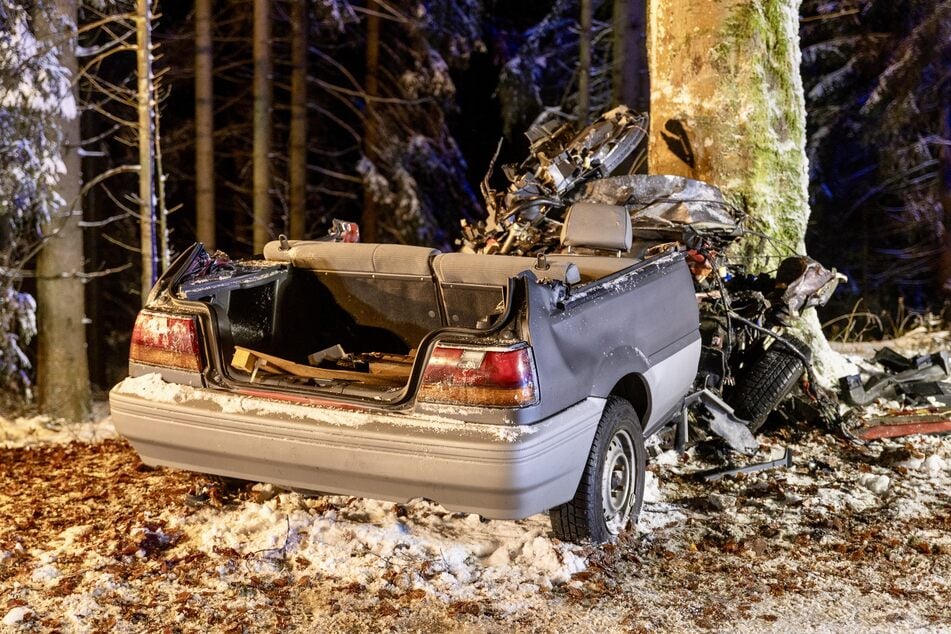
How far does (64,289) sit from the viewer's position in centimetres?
1046

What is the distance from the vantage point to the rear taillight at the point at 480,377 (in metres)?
4.19

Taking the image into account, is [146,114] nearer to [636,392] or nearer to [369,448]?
[636,392]

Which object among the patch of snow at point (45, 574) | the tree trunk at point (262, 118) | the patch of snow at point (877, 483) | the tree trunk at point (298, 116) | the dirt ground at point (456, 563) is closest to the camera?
the dirt ground at point (456, 563)

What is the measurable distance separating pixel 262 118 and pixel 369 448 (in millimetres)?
12249

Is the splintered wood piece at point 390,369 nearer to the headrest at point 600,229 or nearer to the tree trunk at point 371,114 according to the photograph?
the headrest at point 600,229

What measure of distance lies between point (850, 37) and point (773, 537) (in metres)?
20.2

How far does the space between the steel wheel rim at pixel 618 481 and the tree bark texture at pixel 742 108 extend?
3.89m

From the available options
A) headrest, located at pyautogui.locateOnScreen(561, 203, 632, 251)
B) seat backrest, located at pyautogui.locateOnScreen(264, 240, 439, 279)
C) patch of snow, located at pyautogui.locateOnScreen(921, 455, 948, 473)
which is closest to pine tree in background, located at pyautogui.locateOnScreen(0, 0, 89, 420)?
seat backrest, located at pyautogui.locateOnScreen(264, 240, 439, 279)

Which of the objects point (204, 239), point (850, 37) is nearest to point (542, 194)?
point (204, 239)

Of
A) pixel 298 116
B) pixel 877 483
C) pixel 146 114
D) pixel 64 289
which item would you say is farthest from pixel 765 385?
pixel 298 116

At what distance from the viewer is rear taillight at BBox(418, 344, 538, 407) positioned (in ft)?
13.7

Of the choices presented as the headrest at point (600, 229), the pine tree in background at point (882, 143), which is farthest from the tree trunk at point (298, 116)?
the headrest at point (600, 229)

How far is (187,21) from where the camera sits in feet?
61.7

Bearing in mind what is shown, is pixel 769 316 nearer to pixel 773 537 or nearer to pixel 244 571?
pixel 773 537
